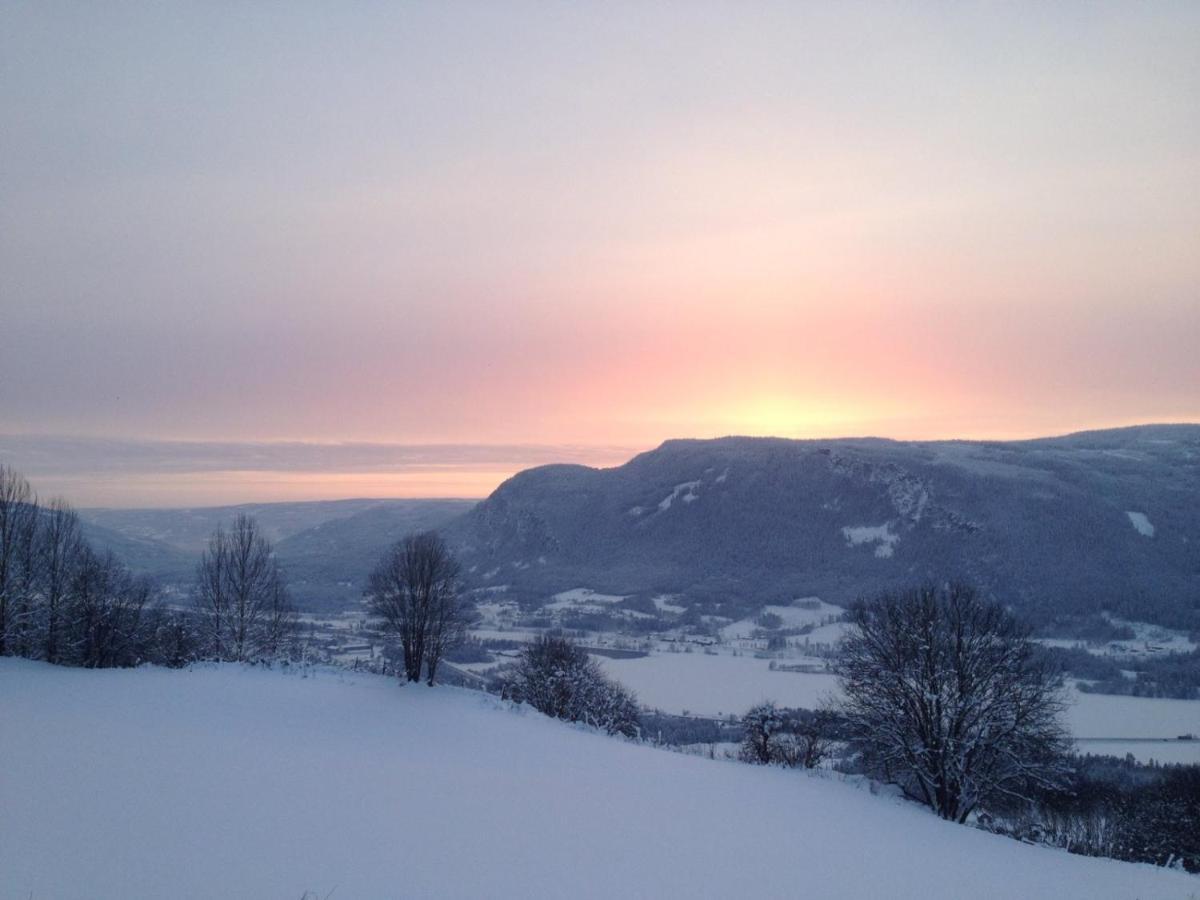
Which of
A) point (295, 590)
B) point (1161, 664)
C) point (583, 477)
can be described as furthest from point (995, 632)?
point (583, 477)

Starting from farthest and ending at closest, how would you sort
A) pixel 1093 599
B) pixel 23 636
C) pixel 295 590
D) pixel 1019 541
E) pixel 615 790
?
pixel 295 590 < pixel 1019 541 < pixel 1093 599 < pixel 23 636 < pixel 615 790

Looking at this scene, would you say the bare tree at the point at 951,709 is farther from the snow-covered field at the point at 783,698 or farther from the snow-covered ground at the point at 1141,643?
the snow-covered ground at the point at 1141,643

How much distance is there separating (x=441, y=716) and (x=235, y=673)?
803 cm

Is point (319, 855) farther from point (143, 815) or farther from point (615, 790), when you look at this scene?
point (615, 790)

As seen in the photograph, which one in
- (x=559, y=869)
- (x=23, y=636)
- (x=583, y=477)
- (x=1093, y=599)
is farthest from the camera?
(x=583, y=477)

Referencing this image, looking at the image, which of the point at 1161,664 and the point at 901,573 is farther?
the point at 901,573

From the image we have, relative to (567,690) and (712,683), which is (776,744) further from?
(712,683)

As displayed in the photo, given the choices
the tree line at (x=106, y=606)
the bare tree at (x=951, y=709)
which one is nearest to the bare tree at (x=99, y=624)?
the tree line at (x=106, y=606)

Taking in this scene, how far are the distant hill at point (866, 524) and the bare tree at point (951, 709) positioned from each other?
89.1m

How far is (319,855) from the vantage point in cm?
964

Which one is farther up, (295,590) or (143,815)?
(143,815)

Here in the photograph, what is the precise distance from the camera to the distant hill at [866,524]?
112 m

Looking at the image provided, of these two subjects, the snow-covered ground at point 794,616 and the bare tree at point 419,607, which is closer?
the bare tree at point 419,607

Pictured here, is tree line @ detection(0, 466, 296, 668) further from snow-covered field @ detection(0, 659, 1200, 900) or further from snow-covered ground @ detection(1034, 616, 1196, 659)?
snow-covered ground @ detection(1034, 616, 1196, 659)
